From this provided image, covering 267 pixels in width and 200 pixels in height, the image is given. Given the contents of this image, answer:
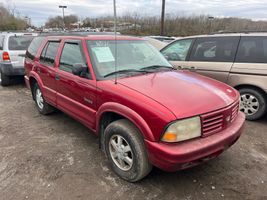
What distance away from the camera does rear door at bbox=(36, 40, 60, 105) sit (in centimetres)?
405

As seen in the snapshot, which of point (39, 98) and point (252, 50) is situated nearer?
point (252, 50)

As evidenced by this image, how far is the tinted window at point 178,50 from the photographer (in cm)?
550

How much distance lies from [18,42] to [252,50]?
6.63 metres

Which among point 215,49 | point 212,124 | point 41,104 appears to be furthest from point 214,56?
point 41,104

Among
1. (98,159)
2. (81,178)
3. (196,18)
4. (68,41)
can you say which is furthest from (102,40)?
(196,18)

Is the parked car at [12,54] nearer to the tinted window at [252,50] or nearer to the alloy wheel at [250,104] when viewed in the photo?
the tinted window at [252,50]

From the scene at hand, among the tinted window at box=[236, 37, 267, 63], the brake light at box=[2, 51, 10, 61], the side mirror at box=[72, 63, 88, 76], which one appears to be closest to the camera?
→ the side mirror at box=[72, 63, 88, 76]

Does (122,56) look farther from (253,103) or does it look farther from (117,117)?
(253,103)

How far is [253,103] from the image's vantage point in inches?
180

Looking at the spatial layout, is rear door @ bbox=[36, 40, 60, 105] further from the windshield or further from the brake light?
the brake light

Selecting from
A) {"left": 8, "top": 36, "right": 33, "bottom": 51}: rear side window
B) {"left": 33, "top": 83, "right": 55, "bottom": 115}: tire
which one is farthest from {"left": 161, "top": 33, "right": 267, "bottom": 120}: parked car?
{"left": 8, "top": 36, "right": 33, "bottom": 51}: rear side window

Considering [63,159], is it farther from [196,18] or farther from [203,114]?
[196,18]

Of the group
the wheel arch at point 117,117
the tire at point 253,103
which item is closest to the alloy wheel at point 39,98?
the wheel arch at point 117,117

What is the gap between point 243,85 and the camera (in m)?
4.67
